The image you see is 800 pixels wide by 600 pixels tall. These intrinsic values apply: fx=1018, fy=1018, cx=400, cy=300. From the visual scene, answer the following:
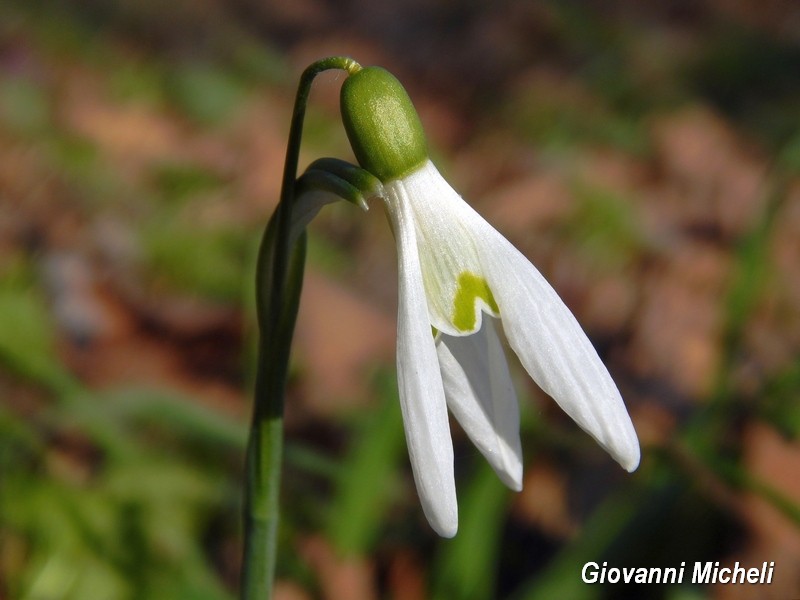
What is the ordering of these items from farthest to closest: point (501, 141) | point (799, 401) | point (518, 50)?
point (518, 50) < point (501, 141) < point (799, 401)

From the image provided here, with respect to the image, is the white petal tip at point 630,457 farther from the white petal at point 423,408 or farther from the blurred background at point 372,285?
the blurred background at point 372,285

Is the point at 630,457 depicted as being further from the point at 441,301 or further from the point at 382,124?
the point at 382,124

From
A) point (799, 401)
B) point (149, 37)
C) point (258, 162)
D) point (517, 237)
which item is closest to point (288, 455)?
point (799, 401)

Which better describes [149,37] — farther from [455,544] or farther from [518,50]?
[455,544]

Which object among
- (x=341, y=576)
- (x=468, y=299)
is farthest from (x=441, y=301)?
(x=341, y=576)

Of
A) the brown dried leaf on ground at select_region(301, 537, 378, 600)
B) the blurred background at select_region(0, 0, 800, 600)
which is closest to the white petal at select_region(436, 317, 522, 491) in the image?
the blurred background at select_region(0, 0, 800, 600)

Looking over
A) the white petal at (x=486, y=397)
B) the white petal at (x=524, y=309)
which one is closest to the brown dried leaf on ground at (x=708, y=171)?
the white petal at (x=486, y=397)

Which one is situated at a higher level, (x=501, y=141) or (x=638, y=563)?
(x=501, y=141)

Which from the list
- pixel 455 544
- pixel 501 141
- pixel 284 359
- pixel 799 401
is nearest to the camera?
pixel 284 359
